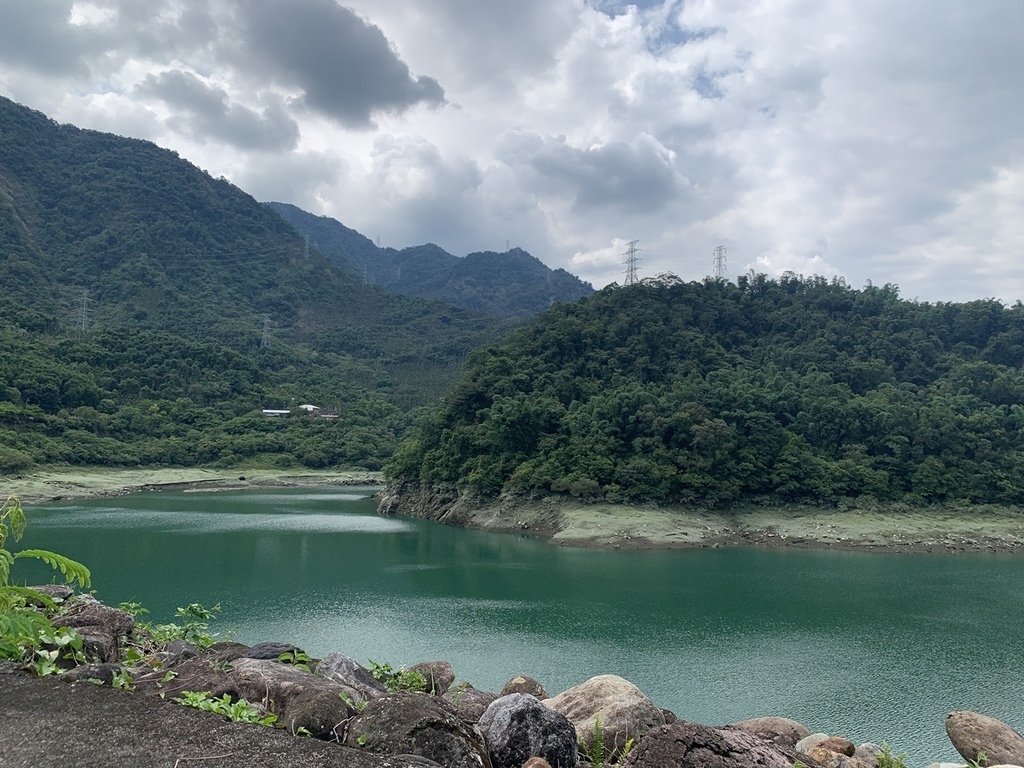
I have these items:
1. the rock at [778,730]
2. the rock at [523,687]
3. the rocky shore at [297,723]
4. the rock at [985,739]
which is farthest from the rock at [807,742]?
the rock at [523,687]

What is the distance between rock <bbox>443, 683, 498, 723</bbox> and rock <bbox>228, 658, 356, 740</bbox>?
3.47ft

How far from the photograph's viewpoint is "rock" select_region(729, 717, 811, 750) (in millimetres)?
7852

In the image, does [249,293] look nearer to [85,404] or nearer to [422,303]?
[422,303]

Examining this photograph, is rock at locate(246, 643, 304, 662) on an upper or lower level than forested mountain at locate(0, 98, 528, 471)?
lower

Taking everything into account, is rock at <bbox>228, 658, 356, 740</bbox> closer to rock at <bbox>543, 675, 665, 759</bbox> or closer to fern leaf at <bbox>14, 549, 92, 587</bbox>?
fern leaf at <bbox>14, 549, 92, 587</bbox>

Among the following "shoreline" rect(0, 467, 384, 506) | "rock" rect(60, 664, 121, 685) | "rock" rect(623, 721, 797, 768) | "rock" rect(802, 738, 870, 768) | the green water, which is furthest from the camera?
"shoreline" rect(0, 467, 384, 506)

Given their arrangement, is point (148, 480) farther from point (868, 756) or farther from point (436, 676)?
point (868, 756)

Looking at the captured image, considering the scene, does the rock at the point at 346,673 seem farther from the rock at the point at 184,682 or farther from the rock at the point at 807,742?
the rock at the point at 807,742

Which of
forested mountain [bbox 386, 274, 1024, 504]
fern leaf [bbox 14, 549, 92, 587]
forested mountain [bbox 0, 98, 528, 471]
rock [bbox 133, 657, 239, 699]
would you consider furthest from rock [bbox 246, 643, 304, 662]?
forested mountain [bbox 0, 98, 528, 471]

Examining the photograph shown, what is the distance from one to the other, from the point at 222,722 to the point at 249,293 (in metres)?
168

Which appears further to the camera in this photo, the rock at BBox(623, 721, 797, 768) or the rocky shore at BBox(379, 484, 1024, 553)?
the rocky shore at BBox(379, 484, 1024, 553)

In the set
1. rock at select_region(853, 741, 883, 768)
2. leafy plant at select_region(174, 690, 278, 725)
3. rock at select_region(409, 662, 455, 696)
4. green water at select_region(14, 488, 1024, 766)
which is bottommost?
green water at select_region(14, 488, 1024, 766)

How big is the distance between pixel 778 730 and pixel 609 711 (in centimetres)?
265

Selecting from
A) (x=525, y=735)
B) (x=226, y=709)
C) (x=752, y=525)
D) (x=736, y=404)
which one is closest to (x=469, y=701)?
(x=525, y=735)
